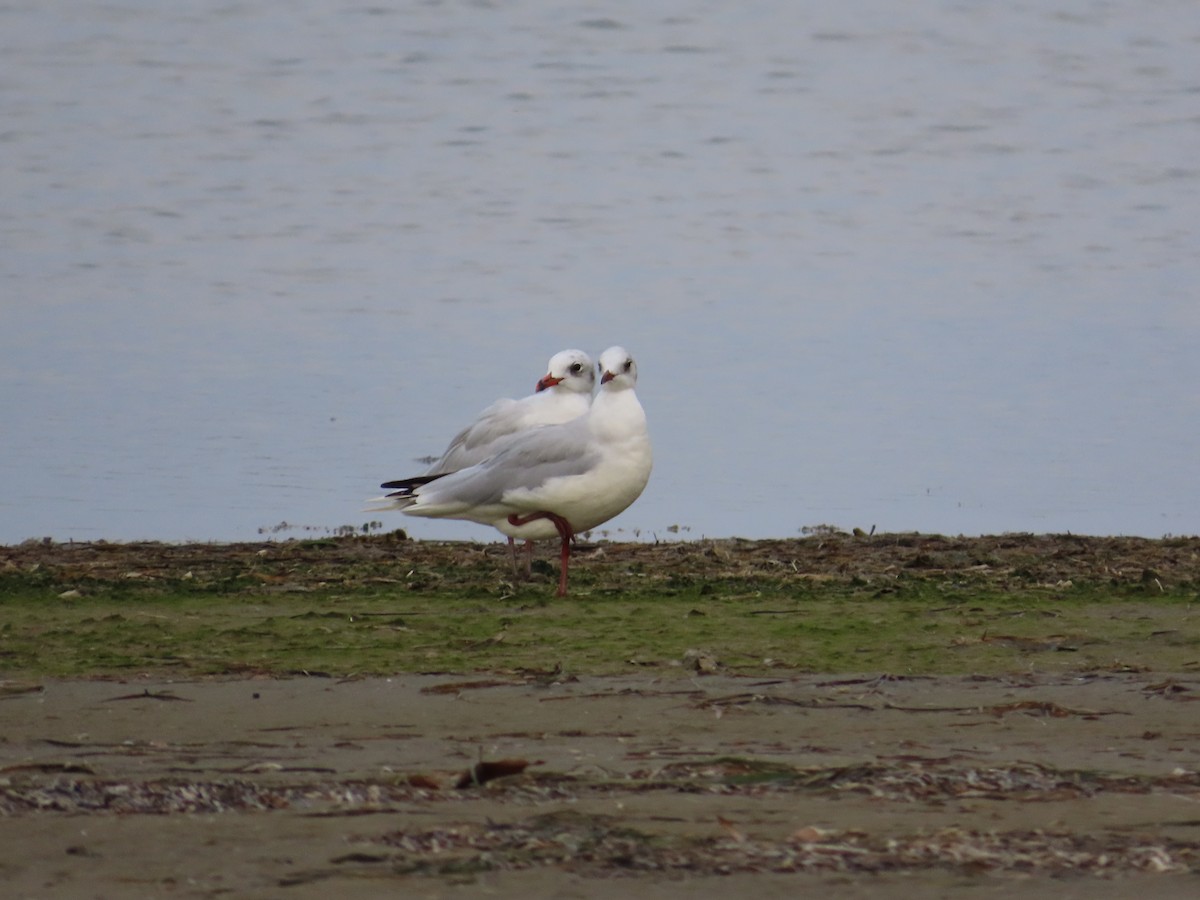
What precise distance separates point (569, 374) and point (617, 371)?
1640mm

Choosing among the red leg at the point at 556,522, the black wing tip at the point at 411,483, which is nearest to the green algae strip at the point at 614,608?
the red leg at the point at 556,522

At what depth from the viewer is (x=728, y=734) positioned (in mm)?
4648

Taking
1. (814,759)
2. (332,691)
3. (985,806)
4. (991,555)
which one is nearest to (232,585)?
(332,691)

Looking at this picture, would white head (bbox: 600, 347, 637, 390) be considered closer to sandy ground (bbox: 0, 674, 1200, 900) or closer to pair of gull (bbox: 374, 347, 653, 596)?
pair of gull (bbox: 374, 347, 653, 596)

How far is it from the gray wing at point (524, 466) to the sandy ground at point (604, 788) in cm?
262

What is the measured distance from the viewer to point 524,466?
8164 mm

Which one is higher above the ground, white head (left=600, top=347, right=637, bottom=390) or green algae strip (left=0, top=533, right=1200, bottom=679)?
white head (left=600, top=347, right=637, bottom=390)

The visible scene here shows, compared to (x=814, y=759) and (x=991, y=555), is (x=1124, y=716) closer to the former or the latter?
(x=814, y=759)

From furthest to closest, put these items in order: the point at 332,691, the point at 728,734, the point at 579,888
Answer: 1. the point at 332,691
2. the point at 728,734
3. the point at 579,888

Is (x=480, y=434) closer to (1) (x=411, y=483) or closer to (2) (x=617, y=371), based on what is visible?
(1) (x=411, y=483)

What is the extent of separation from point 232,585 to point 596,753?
11.4ft

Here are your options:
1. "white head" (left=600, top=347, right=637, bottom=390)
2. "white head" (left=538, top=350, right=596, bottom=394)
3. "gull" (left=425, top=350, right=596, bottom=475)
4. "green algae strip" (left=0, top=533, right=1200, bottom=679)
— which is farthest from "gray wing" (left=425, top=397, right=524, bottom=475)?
"white head" (left=600, top=347, right=637, bottom=390)

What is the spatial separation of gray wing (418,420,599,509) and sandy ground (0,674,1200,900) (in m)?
2.62

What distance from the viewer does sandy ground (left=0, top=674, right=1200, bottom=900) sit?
3338 millimetres
